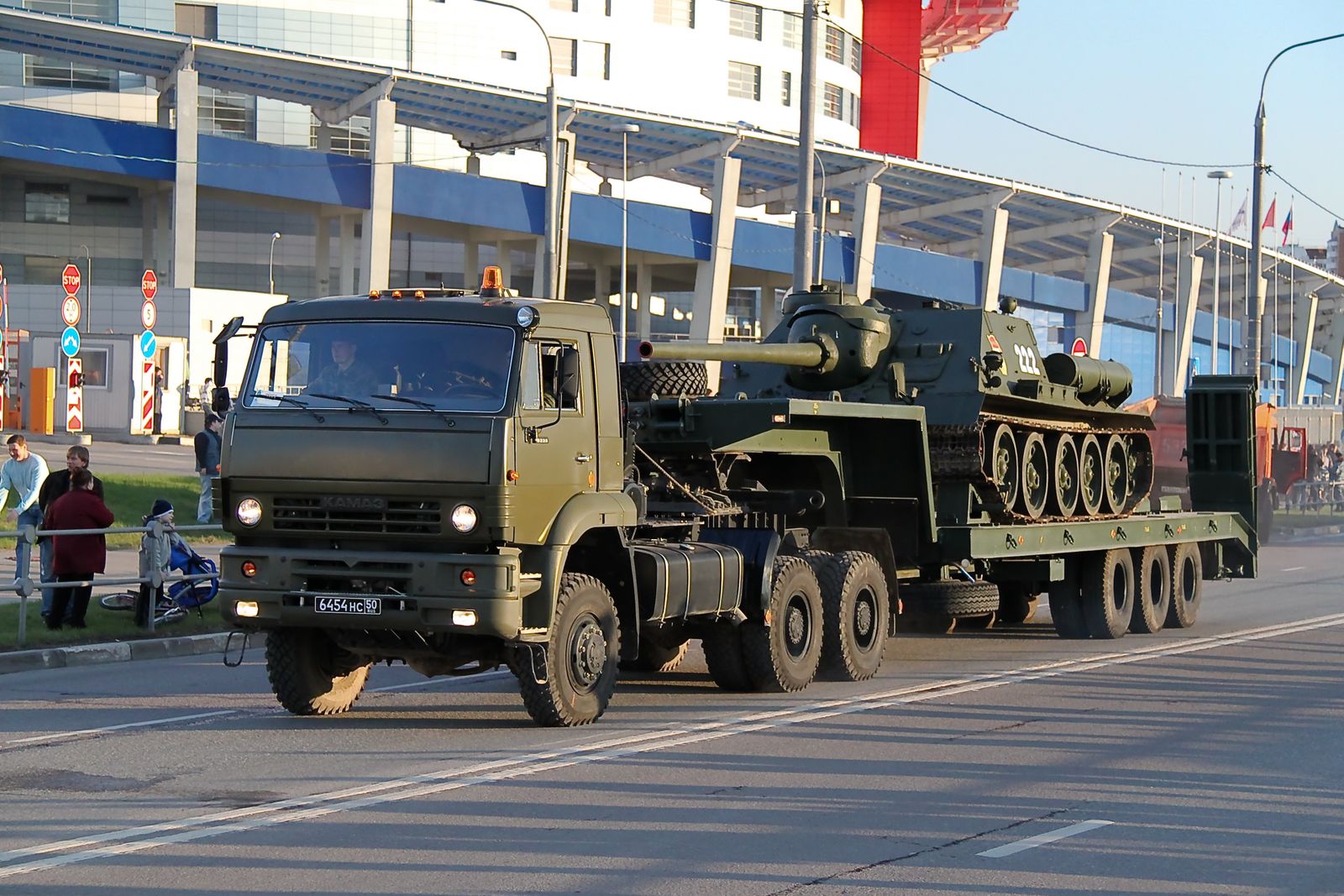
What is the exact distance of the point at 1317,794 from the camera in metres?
9.04

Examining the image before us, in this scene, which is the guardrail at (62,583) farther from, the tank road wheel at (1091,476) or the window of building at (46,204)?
the window of building at (46,204)

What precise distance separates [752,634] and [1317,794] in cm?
441

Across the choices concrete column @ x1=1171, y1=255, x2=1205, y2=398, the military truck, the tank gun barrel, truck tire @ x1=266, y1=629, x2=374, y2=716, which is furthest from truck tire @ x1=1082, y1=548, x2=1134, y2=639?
concrete column @ x1=1171, y1=255, x2=1205, y2=398

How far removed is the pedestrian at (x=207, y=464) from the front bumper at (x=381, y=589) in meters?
13.4

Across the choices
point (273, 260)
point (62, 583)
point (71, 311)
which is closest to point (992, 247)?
point (273, 260)

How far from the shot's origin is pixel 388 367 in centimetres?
1041

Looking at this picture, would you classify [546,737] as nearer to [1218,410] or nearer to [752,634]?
[752,634]

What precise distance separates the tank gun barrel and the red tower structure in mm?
63759

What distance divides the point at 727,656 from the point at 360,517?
337 cm

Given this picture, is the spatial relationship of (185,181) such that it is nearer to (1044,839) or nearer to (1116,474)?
(1116,474)

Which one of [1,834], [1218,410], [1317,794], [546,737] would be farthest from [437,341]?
[1218,410]

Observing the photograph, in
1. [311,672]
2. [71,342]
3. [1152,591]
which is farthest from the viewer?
[71,342]

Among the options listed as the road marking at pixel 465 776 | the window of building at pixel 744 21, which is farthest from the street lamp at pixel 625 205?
the road marking at pixel 465 776

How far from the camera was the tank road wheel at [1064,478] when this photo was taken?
1700 centimetres
